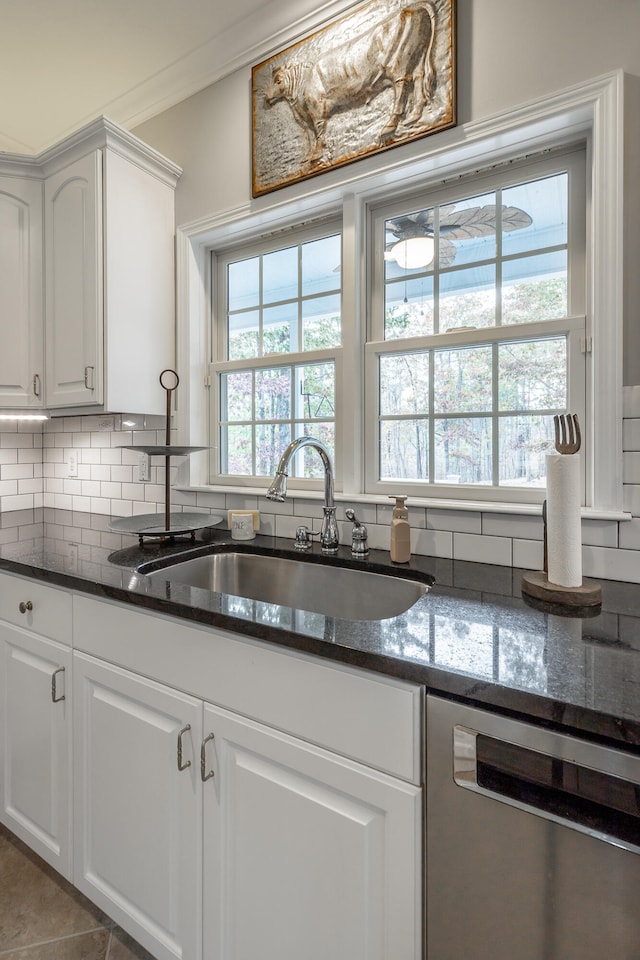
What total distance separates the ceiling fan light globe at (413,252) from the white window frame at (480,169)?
0.40 ft

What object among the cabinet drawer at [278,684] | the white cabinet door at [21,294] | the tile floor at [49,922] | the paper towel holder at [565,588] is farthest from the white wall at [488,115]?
the tile floor at [49,922]

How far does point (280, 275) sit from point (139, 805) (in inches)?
70.4

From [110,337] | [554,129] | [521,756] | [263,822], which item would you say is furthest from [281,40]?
[263,822]

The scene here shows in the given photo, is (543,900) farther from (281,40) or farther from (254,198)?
(281,40)

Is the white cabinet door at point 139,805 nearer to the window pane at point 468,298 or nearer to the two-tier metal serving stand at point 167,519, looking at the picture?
the two-tier metal serving stand at point 167,519

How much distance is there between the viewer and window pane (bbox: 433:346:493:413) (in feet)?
4.94

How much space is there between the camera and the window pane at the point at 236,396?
202 centimetres

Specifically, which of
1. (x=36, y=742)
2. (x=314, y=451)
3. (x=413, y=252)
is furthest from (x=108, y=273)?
(x=36, y=742)

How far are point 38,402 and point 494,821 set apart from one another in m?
2.12

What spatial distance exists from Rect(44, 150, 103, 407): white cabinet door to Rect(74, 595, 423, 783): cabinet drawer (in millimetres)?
1021

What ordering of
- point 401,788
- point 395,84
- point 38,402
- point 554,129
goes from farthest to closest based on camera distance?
point 38,402
point 395,84
point 554,129
point 401,788

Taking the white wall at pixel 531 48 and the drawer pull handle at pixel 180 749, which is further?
the white wall at pixel 531 48

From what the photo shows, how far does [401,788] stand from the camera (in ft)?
2.66

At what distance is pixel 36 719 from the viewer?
1.43 m
